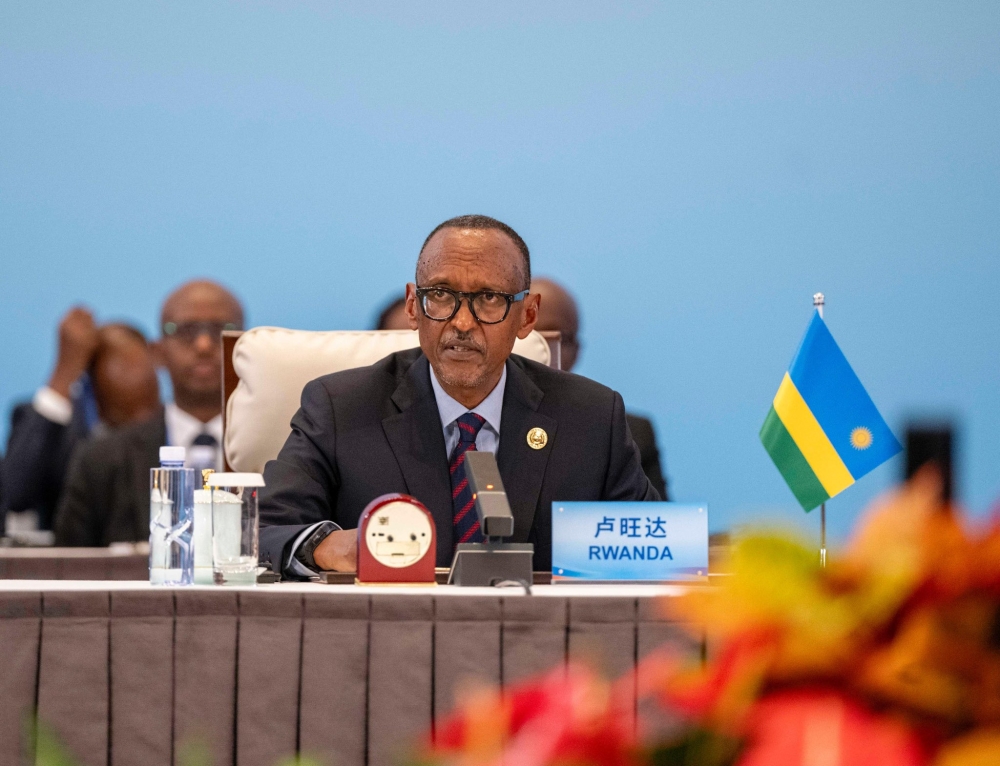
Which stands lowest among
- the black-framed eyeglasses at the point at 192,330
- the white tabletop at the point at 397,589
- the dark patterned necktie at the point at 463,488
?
the white tabletop at the point at 397,589

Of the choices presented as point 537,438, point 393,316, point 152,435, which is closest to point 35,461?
point 152,435

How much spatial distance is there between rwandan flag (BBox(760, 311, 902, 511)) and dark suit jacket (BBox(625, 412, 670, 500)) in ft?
2.31

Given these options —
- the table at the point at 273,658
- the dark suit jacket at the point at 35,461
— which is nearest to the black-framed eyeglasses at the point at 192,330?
the dark suit jacket at the point at 35,461

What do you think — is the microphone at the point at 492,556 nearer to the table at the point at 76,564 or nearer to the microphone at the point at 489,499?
the microphone at the point at 489,499

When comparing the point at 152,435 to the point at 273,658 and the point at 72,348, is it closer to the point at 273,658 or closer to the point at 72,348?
the point at 72,348

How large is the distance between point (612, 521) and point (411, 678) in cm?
43

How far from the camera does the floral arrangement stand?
26cm

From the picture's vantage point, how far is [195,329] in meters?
3.68

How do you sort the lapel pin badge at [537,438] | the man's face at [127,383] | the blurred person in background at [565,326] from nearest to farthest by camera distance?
the lapel pin badge at [537,438], the blurred person in background at [565,326], the man's face at [127,383]

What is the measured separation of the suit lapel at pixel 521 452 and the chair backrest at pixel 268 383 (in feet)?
1.05

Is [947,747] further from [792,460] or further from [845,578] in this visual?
[792,460]

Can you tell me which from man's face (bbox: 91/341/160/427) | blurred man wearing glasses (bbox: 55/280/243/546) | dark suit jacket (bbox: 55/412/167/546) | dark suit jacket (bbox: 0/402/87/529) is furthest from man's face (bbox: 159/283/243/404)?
dark suit jacket (bbox: 0/402/87/529)

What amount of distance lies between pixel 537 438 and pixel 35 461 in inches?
82.7

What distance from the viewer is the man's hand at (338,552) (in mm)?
1758
